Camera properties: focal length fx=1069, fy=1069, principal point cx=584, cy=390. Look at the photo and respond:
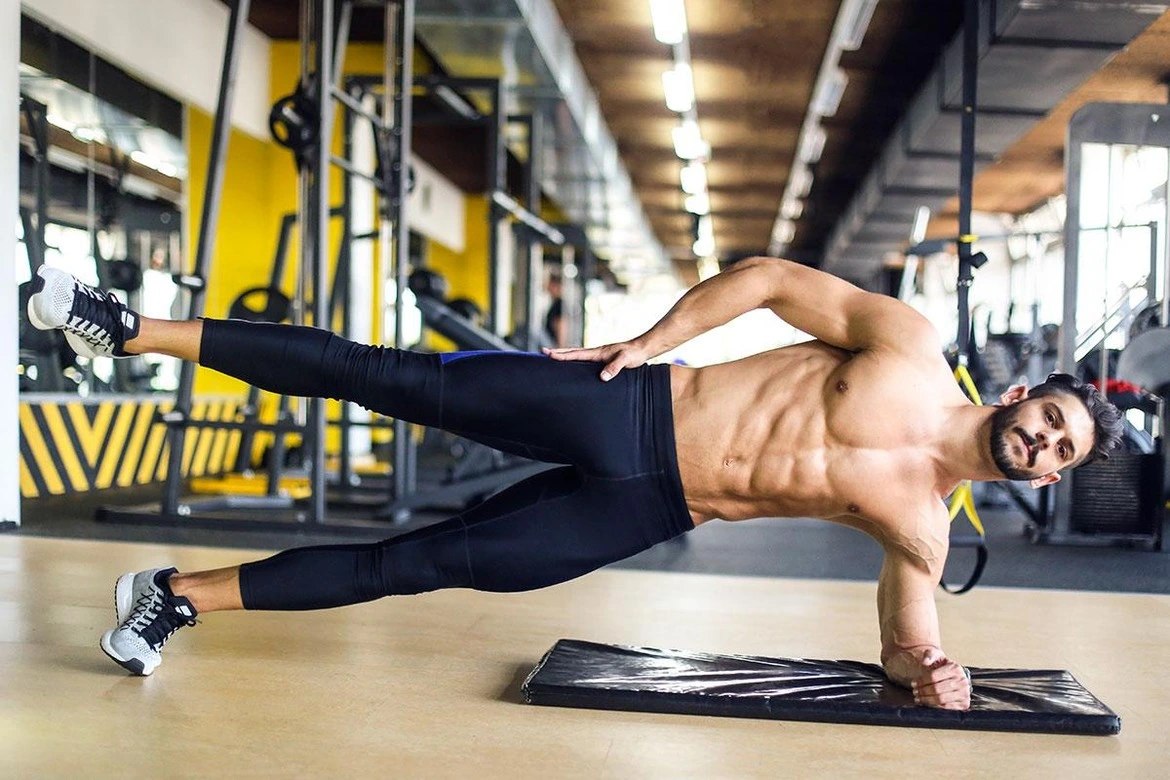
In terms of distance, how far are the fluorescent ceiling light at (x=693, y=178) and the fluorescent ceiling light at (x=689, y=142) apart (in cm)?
52

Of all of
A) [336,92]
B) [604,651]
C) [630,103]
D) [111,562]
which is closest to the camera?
[604,651]

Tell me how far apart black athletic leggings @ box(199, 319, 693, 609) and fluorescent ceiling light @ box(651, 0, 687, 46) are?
5073 millimetres

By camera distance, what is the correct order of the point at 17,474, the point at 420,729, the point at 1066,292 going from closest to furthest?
the point at 420,729 < the point at 17,474 < the point at 1066,292

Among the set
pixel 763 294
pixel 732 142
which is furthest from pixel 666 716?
pixel 732 142

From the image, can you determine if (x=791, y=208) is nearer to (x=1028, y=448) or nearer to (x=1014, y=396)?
(x=1014, y=396)

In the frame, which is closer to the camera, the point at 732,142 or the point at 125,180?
the point at 125,180

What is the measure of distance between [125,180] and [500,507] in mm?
5420

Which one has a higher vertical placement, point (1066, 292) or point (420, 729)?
point (1066, 292)

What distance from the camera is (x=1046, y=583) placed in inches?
154

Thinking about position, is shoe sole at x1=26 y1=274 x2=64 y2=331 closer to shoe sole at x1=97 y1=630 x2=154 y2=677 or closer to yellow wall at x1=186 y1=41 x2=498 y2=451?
shoe sole at x1=97 y1=630 x2=154 y2=677

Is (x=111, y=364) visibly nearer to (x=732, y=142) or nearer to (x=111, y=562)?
(x=111, y=562)

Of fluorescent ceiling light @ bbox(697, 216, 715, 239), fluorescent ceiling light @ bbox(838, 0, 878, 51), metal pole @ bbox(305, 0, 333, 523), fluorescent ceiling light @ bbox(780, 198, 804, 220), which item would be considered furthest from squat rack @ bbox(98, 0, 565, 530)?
fluorescent ceiling light @ bbox(697, 216, 715, 239)

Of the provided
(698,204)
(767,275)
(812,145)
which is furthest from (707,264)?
(767,275)

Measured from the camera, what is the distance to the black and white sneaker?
6.48 ft
